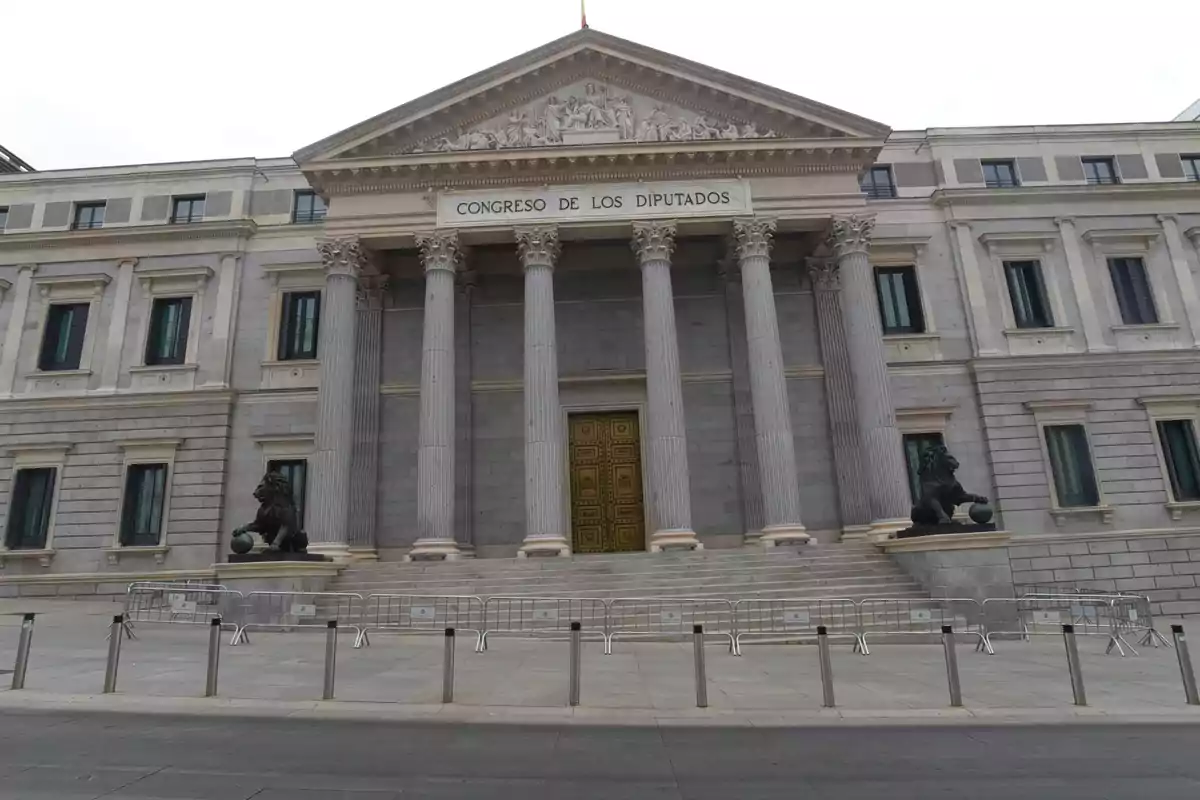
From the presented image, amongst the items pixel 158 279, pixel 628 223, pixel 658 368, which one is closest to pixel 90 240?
pixel 158 279

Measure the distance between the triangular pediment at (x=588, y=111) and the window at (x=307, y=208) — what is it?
5690mm

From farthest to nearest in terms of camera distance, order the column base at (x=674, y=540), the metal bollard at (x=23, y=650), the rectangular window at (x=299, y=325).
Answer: the rectangular window at (x=299, y=325)
the column base at (x=674, y=540)
the metal bollard at (x=23, y=650)

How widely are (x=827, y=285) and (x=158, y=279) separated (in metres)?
25.5

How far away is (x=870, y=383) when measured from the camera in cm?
2161

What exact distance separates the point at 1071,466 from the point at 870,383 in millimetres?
9611

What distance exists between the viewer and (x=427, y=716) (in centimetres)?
809

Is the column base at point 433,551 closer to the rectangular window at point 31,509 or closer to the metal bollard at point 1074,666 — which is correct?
the metal bollard at point 1074,666

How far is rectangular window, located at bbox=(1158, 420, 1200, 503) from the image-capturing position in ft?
81.9

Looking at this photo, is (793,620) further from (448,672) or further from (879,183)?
(879,183)

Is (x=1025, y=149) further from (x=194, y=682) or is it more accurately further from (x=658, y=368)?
(x=194, y=682)

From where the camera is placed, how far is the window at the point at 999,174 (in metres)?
28.4

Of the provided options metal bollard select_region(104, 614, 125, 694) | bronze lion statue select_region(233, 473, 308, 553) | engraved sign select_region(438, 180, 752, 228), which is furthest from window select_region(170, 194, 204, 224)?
metal bollard select_region(104, 614, 125, 694)

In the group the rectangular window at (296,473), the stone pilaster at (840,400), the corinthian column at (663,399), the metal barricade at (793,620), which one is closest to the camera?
the metal barricade at (793,620)

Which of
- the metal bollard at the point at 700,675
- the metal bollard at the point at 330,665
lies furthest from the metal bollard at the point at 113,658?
the metal bollard at the point at 700,675
